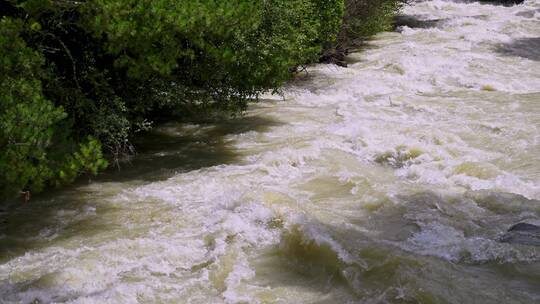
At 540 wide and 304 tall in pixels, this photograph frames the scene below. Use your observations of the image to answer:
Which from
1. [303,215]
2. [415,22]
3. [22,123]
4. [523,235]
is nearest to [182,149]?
[303,215]

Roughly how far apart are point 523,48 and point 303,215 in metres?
16.7

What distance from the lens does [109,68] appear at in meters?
8.21

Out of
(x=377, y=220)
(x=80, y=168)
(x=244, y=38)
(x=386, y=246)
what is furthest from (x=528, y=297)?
(x=244, y=38)

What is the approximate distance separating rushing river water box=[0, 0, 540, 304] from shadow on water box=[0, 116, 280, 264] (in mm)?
30

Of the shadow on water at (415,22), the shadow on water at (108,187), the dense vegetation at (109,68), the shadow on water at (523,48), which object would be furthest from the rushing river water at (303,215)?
the shadow on water at (415,22)

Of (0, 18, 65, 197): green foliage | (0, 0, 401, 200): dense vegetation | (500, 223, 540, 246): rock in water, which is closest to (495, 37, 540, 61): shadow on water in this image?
(0, 0, 401, 200): dense vegetation

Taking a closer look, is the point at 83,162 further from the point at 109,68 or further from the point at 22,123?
the point at 109,68

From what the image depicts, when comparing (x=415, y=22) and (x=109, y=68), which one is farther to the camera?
(x=415, y=22)

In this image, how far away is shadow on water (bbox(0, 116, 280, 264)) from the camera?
6457mm

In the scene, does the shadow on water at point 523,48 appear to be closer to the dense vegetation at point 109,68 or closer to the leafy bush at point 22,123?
the dense vegetation at point 109,68

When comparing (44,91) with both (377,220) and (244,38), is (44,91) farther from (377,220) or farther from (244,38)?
(377,220)

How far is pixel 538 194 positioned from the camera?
7.72 meters

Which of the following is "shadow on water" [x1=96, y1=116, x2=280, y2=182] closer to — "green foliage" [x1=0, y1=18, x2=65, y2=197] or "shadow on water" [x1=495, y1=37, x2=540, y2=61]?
"green foliage" [x1=0, y1=18, x2=65, y2=197]

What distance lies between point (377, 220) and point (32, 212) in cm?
407
